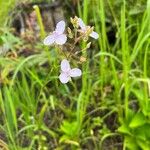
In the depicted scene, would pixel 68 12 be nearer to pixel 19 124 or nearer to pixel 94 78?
pixel 94 78

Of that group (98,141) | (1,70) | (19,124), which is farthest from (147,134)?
(1,70)

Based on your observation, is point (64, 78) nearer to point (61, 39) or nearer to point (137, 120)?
point (61, 39)

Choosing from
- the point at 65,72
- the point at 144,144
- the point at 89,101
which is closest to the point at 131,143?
the point at 144,144

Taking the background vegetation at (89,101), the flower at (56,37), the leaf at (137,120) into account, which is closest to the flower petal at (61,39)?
the flower at (56,37)

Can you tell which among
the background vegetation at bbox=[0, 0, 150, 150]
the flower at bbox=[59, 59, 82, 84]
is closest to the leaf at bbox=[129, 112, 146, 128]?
the background vegetation at bbox=[0, 0, 150, 150]

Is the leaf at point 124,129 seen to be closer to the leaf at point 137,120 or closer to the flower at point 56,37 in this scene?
the leaf at point 137,120

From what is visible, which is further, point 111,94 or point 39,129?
point 111,94

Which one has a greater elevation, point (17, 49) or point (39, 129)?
point (17, 49)

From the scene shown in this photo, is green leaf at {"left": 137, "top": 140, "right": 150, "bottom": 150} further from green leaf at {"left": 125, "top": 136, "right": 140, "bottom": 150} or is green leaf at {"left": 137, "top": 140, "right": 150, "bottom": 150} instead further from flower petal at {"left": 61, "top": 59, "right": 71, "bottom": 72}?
flower petal at {"left": 61, "top": 59, "right": 71, "bottom": 72}
